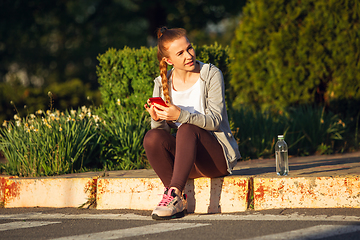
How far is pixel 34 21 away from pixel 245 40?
11.5m

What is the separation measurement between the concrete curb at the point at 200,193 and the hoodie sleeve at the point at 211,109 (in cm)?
51

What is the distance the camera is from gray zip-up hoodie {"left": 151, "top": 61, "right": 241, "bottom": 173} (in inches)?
134

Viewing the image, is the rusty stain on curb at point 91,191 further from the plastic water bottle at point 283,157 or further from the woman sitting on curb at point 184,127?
the plastic water bottle at point 283,157

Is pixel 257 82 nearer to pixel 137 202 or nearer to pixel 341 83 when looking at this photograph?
pixel 341 83

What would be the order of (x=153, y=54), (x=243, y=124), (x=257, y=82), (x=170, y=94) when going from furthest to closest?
(x=257, y=82) → (x=243, y=124) → (x=153, y=54) → (x=170, y=94)

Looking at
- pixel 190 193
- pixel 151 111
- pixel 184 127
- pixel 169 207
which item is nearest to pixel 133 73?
pixel 151 111

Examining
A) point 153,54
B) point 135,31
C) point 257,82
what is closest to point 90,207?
point 153,54

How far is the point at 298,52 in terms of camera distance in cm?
734

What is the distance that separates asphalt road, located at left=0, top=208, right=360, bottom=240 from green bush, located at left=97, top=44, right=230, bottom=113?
7.61 feet

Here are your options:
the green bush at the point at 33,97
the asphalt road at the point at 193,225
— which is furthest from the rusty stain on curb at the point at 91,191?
the green bush at the point at 33,97

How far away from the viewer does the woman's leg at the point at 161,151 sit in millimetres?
3523

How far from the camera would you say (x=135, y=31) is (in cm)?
1922

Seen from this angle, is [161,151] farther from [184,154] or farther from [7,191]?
[7,191]

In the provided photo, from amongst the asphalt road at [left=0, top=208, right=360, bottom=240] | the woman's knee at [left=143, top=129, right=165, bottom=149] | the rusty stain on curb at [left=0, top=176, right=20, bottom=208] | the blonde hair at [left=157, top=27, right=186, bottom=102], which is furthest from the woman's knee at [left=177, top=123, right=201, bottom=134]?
the rusty stain on curb at [left=0, top=176, right=20, bottom=208]
